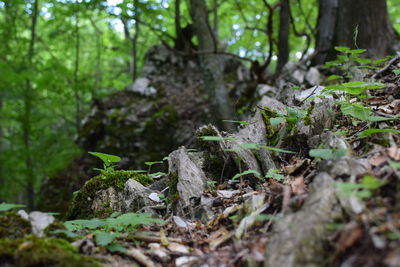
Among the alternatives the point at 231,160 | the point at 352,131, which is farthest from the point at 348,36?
the point at 231,160

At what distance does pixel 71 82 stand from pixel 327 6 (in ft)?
22.6

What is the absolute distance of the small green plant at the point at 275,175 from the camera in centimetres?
220

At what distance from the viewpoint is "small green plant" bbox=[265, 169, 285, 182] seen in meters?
2.20

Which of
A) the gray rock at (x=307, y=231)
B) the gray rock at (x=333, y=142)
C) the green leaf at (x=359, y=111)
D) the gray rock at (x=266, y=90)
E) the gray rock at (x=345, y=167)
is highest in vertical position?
the gray rock at (x=266, y=90)

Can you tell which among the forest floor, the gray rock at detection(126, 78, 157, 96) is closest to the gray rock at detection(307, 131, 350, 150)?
the forest floor

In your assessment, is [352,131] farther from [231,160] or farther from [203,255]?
[203,255]

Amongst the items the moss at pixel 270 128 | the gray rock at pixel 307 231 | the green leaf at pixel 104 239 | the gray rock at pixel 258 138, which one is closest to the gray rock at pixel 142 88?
the gray rock at pixel 258 138

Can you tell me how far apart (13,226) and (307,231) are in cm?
164

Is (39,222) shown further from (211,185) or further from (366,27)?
(366,27)

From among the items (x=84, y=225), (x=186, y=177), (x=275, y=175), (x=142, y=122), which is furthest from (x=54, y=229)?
(x=142, y=122)

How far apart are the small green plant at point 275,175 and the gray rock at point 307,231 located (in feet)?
2.12

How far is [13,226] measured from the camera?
1799 millimetres

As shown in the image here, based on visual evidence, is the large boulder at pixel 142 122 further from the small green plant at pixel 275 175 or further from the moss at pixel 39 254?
the moss at pixel 39 254

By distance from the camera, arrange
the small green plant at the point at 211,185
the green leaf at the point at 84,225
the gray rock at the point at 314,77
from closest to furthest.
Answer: the green leaf at the point at 84,225 < the small green plant at the point at 211,185 < the gray rock at the point at 314,77
